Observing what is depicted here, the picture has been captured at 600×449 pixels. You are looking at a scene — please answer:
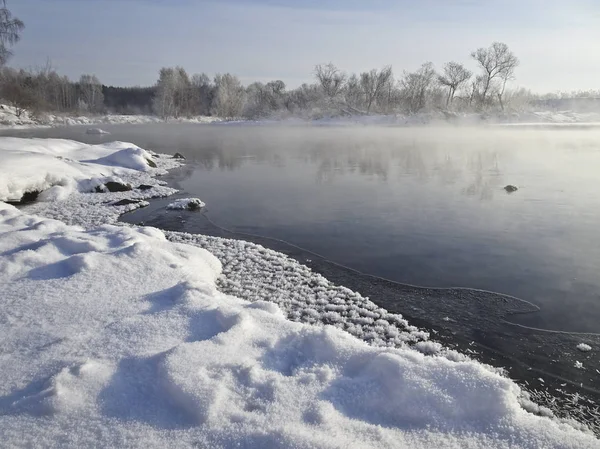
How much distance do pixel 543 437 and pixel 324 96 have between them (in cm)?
9055

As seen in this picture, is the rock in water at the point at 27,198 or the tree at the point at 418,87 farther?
the tree at the point at 418,87

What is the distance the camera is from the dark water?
22.6 ft

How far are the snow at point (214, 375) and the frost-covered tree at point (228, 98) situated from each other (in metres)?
85.2

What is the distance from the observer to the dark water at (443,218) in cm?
690

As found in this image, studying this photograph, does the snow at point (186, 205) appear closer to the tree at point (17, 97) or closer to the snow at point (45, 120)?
the snow at point (45, 120)

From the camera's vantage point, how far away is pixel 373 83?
8488 cm

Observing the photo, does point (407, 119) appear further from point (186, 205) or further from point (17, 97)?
point (186, 205)

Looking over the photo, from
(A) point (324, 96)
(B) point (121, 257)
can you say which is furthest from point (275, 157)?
(A) point (324, 96)

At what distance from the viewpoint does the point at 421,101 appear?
78.2m


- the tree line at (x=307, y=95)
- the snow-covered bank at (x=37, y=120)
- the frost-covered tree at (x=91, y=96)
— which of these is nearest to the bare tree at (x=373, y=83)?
the tree line at (x=307, y=95)

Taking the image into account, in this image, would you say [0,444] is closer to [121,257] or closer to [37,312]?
[37,312]

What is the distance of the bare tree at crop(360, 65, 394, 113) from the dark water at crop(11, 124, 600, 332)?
66779 millimetres

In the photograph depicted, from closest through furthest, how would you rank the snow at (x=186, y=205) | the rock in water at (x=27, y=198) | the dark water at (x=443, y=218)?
the dark water at (x=443, y=218) → the snow at (x=186, y=205) → the rock in water at (x=27, y=198)

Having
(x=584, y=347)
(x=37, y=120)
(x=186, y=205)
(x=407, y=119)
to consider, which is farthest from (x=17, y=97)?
(x=584, y=347)
